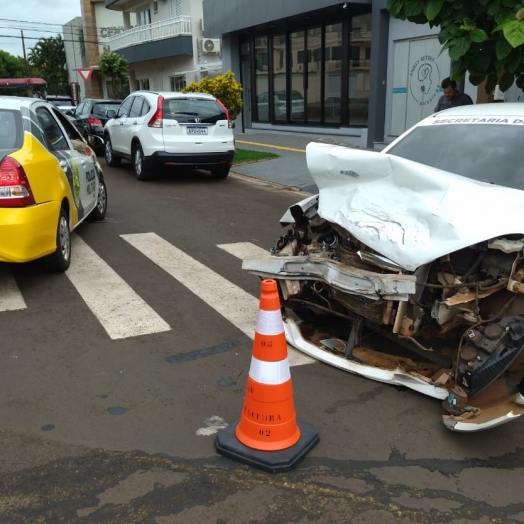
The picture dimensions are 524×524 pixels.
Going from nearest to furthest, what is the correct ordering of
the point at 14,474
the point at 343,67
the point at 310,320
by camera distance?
the point at 14,474 → the point at 310,320 → the point at 343,67

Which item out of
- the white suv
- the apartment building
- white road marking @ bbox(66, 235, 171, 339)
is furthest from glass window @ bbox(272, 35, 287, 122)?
white road marking @ bbox(66, 235, 171, 339)

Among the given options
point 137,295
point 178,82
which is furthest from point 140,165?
point 178,82

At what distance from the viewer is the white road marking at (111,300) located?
5.00 m

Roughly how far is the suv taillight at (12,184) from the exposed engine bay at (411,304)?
2325 mm

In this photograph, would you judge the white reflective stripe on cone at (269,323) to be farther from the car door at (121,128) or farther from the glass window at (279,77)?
the glass window at (279,77)

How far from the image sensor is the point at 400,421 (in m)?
3.62

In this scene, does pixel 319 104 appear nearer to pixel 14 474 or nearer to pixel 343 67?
pixel 343 67

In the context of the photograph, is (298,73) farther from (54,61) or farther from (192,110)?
(54,61)

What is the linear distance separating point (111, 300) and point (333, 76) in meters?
15.5

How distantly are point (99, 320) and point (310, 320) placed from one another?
182cm

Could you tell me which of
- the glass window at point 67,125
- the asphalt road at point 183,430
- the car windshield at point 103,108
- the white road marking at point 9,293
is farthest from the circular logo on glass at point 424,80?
the white road marking at point 9,293

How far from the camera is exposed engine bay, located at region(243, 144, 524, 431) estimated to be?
3.31m

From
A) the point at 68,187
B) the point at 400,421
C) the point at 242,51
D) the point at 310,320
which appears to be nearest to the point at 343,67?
the point at 242,51

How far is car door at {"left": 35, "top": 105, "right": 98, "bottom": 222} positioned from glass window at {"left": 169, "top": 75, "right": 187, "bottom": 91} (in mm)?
25223
